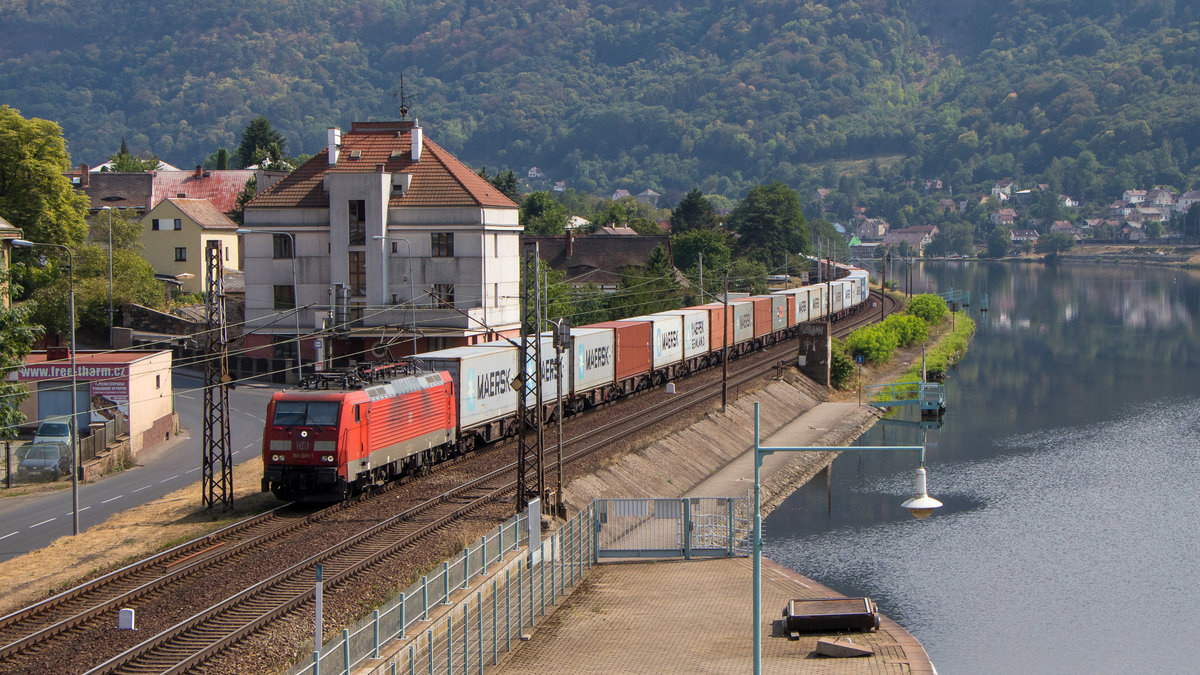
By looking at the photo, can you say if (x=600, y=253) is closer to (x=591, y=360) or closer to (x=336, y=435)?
(x=591, y=360)

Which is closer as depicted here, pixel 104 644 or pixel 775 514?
pixel 104 644

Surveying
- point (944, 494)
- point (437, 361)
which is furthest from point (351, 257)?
point (944, 494)

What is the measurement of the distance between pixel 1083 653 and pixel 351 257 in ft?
145

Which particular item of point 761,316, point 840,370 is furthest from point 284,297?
point 840,370

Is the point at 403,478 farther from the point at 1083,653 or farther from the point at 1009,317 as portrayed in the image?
the point at 1009,317

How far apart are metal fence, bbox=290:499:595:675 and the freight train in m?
5.65

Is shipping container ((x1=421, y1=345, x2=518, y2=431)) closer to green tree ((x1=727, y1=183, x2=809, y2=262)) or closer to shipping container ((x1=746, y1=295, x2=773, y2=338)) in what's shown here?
shipping container ((x1=746, y1=295, x2=773, y2=338))

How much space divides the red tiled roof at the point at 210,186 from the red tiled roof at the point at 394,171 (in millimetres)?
43058

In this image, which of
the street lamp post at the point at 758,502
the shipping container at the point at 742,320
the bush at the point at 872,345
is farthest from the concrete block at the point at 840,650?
the bush at the point at 872,345

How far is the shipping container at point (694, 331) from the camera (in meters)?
67.1

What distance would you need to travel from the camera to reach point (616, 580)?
31828 mm

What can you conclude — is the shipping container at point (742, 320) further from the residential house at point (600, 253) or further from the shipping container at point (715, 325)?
the residential house at point (600, 253)

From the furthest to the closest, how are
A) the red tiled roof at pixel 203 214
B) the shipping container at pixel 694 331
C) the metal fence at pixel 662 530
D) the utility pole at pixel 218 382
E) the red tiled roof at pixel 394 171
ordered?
the red tiled roof at pixel 203 214 < the shipping container at pixel 694 331 < the red tiled roof at pixel 394 171 < the metal fence at pixel 662 530 < the utility pole at pixel 218 382

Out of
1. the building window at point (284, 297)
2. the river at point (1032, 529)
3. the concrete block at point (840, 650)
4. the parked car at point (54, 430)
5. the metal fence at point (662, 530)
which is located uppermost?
the building window at point (284, 297)
